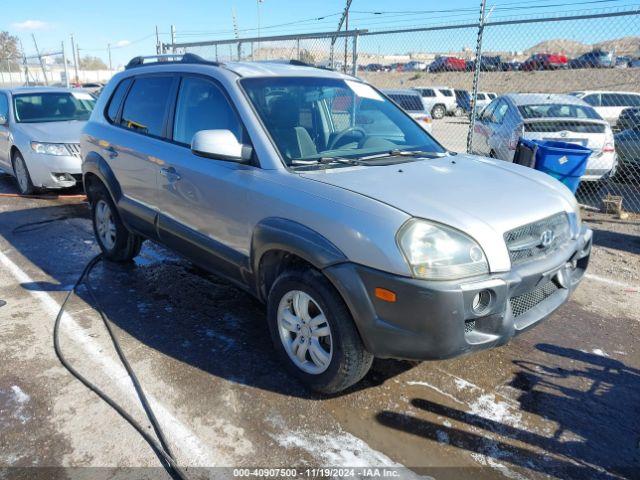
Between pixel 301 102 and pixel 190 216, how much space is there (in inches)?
46.5

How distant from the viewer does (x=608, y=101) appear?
1969cm

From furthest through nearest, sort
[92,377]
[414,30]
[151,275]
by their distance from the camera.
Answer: [414,30] → [151,275] → [92,377]

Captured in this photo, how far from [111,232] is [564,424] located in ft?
14.5

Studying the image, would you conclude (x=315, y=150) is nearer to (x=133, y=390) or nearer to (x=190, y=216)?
(x=190, y=216)

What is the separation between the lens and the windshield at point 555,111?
8805mm

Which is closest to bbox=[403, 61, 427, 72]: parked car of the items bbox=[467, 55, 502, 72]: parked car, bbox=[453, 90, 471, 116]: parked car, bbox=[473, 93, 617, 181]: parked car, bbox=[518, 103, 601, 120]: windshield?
bbox=[453, 90, 471, 116]: parked car

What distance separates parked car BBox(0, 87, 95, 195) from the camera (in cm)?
767

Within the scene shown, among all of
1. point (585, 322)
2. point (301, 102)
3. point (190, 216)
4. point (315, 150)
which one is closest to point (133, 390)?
point (190, 216)

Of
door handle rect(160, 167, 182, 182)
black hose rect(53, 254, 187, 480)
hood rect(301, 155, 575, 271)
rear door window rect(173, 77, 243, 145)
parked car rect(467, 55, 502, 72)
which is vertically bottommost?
black hose rect(53, 254, 187, 480)

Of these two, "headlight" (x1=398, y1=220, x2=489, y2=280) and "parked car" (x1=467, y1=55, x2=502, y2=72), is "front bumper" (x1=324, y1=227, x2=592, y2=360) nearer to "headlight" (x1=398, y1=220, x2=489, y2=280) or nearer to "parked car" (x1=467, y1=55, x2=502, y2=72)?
"headlight" (x1=398, y1=220, x2=489, y2=280)

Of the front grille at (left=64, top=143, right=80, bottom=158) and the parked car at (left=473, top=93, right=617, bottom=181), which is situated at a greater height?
the parked car at (left=473, top=93, right=617, bottom=181)

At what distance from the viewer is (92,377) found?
3348 millimetres

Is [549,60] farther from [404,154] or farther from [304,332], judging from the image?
[304,332]

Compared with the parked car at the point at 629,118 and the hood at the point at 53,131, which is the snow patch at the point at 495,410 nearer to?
the hood at the point at 53,131
